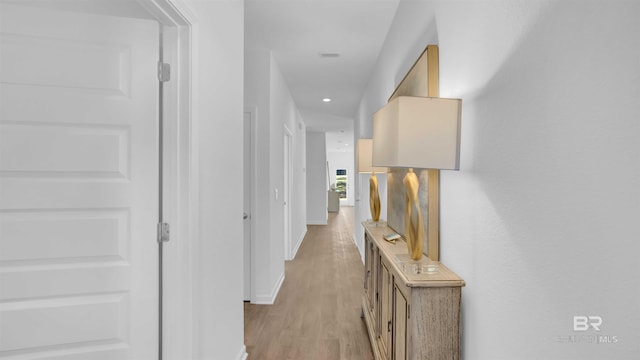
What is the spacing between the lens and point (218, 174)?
6.26 ft

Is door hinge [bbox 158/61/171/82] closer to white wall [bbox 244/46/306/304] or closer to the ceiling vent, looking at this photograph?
white wall [bbox 244/46/306/304]

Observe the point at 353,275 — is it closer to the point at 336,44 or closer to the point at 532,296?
the point at 336,44

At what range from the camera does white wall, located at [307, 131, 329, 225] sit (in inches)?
383

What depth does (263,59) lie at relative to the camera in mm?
3730

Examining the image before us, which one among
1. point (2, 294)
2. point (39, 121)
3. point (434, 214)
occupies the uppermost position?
point (39, 121)

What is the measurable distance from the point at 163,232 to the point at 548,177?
1.42 meters

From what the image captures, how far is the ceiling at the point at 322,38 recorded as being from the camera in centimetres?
280

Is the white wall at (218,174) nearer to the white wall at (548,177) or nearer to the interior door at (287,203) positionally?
the white wall at (548,177)

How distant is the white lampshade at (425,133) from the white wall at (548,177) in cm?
7

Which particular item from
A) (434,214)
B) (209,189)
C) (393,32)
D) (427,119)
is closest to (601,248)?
(427,119)

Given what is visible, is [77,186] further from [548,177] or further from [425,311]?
[548,177]

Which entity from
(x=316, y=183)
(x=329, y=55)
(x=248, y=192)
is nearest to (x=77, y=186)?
(x=248, y=192)

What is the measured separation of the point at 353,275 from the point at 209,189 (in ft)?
10.8

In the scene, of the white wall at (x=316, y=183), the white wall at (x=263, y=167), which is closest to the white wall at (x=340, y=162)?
the white wall at (x=316, y=183)
